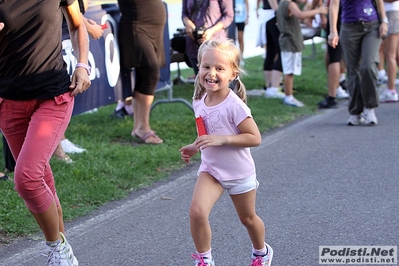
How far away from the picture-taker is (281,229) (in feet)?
15.6

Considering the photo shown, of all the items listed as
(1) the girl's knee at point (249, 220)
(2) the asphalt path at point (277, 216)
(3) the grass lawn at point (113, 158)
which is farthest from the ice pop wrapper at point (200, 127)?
(3) the grass lawn at point (113, 158)

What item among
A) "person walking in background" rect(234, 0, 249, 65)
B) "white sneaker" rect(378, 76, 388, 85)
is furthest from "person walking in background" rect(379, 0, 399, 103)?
"person walking in background" rect(234, 0, 249, 65)

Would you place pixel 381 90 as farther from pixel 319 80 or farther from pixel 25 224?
pixel 25 224

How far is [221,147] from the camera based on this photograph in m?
3.73

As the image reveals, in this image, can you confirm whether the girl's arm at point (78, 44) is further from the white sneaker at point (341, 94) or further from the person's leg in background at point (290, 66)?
the white sneaker at point (341, 94)

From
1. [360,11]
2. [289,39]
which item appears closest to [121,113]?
[289,39]

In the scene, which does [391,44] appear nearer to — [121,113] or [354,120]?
[354,120]

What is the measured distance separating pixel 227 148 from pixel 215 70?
1.34 feet

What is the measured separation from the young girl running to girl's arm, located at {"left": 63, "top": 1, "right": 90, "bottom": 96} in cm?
66

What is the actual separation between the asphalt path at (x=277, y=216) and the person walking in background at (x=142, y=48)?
1266 mm

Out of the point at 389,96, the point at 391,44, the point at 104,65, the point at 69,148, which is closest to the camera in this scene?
the point at 69,148

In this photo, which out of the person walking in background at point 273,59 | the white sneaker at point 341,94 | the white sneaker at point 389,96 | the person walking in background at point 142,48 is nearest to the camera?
the person walking in background at point 142,48

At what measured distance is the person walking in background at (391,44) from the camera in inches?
377

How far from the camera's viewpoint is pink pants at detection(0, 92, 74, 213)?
12.0ft
